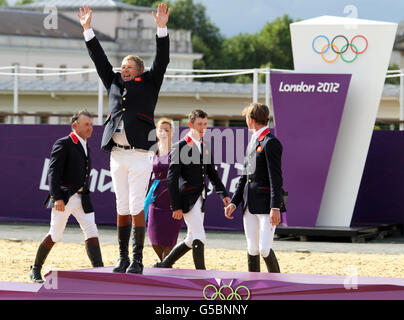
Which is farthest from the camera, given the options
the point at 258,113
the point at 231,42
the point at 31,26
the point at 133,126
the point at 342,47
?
the point at 231,42

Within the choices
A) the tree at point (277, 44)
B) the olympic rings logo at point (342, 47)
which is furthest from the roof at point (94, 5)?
the olympic rings logo at point (342, 47)

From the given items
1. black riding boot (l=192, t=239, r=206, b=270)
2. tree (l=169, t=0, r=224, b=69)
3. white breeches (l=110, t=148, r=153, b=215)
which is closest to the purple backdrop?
black riding boot (l=192, t=239, r=206, b=270)

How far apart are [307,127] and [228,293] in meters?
6.99

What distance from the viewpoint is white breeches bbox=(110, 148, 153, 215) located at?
7.07 m

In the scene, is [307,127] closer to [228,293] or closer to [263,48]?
[228,293]

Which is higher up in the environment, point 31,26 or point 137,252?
point 31,26

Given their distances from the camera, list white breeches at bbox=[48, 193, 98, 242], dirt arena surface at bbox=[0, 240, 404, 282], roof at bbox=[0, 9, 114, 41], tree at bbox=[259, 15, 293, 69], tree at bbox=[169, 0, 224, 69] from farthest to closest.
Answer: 1. tree at bbox=[169, 0, 224, 69]
2. tree at bbox=[259, 15, 293, 69]
3. roof at bbox=[0, 9, 114, 41]
4. dirt arena surface at bbox=[0, 240, 404, 282]
5. white breeches at bbox=[48, 193, 98, 242]

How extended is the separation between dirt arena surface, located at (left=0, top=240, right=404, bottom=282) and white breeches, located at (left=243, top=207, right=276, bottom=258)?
8.02 feet

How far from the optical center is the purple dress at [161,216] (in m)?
9.55

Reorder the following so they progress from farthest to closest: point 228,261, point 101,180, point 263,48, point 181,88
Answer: point 263,48, point 181,88, point 101,180, point 228,261

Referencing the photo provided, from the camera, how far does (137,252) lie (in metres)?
7.11

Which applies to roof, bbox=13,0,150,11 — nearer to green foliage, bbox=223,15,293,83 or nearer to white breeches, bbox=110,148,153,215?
green foliage, bbox=223,15,293,83

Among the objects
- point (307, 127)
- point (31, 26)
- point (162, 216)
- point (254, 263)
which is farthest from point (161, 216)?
point (31, 26)
